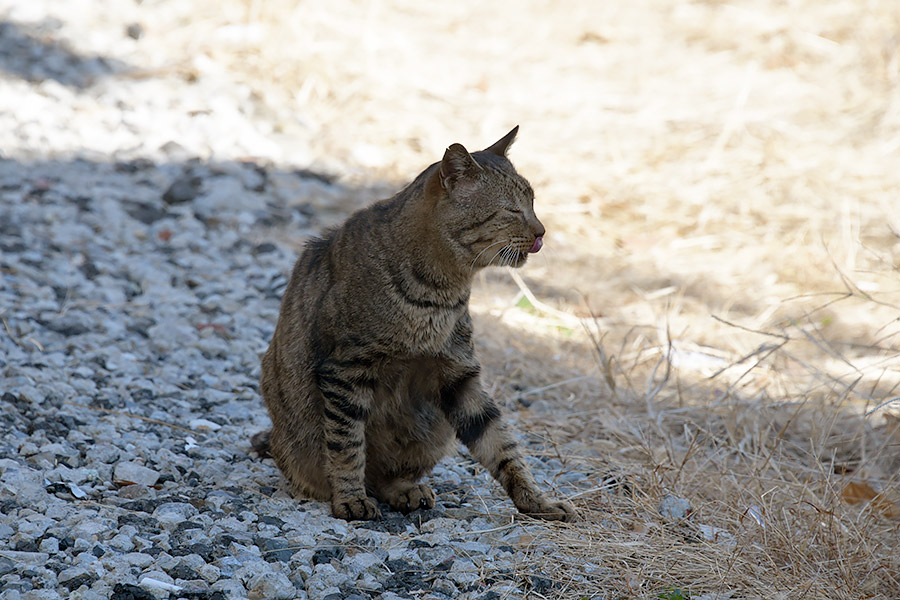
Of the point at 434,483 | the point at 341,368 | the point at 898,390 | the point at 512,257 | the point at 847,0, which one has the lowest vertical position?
the point at 434,483

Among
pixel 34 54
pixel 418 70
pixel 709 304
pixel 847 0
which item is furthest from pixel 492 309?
pixel 847 0

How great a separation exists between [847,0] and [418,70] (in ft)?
14.2

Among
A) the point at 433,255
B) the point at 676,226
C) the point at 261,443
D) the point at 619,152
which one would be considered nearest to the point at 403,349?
the point at 433,255

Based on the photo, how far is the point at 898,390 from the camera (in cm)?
416

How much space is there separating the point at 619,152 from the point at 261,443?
184 inches

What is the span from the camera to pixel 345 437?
10.1ft

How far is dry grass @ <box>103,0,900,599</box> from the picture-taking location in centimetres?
304

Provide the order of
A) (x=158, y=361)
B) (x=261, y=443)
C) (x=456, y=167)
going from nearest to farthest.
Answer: (x=456, y=167) → (x=261, y=443) → (x=158, y=361)

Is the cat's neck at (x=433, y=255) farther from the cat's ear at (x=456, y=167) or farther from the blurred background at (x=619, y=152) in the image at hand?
the blurred background at (x=619, y=152)

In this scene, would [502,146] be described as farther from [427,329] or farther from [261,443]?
[261,443]

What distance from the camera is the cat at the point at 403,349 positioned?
306 cm

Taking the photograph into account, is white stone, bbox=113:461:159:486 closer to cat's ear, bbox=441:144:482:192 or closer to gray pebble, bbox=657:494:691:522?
cat's ear, bbox=441:144:482:192

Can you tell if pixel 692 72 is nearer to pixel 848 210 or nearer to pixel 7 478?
pixel 848 210

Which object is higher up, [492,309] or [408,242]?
[408,242]
